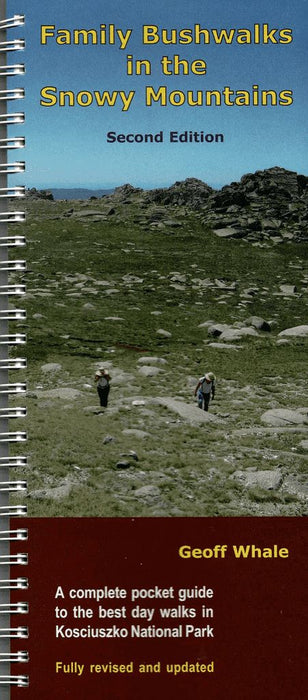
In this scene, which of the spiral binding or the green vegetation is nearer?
the spiral binding

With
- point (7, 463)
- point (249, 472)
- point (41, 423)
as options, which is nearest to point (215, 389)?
point (249, 472)

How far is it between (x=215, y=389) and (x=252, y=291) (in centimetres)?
102

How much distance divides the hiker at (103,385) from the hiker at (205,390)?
65 centimetres

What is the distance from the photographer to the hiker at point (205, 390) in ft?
20.7

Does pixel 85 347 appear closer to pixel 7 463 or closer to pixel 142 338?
pixel 142 338
